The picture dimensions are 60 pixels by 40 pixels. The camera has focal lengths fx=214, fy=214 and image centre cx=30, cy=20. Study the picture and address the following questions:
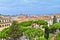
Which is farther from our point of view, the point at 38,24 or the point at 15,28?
the point at 38,24

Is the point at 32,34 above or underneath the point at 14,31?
underneath

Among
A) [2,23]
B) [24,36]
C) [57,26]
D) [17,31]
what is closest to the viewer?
[17,31]

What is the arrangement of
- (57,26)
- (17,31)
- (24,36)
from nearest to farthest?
(17,31), (24,36), (57,26)

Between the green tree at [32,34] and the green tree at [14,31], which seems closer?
the green tree at [14,31]

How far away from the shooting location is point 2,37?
23953 millimetres

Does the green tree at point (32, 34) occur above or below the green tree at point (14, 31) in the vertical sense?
below

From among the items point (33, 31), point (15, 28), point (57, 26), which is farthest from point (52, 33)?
point (15, 28)

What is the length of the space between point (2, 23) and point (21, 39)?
2083cm

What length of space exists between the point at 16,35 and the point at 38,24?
39.8ft

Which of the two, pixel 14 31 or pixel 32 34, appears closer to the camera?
pixel 14 31

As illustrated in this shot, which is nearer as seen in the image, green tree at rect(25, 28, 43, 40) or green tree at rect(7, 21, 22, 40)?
green tree at rect(7, 21, 22, 40)

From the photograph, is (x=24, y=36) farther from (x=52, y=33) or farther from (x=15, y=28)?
(x=52, y=33)

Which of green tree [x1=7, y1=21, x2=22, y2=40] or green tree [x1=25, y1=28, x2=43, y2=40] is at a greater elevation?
green tree [x1=7, y1=21, x2=22, y2=40]

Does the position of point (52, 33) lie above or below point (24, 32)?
below
